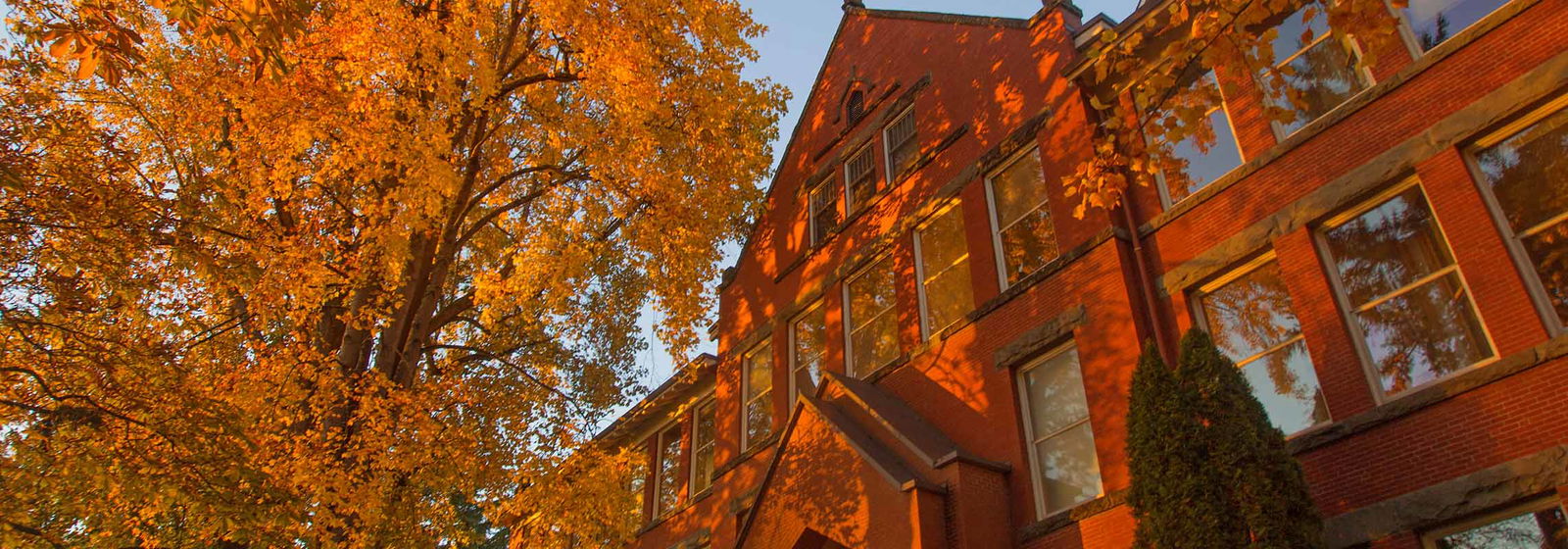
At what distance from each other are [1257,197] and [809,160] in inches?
416

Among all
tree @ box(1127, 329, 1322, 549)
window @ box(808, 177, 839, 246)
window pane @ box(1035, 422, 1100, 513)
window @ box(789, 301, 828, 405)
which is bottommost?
tree @ box(1127, 329, 1322, 549)

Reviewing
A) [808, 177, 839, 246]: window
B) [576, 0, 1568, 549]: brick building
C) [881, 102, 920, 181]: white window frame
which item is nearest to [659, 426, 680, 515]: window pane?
[576, 0, 1568, 549]: brick building

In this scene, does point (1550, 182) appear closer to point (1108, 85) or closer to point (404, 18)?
point (1108, 85)

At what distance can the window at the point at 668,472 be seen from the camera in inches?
838

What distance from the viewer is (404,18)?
13664 mm

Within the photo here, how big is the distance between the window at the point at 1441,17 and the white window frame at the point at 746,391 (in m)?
11.3

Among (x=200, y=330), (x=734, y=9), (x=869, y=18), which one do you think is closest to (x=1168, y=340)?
(x=734, y=9)

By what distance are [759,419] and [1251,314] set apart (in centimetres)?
983

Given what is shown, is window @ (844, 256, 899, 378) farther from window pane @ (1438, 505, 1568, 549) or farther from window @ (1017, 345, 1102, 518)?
window pane @ (1438, 505, 1568, 549)

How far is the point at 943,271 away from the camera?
14789 millimetres

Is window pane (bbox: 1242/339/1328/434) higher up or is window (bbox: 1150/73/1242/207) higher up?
window (bbox: 1150/73/1242/207)

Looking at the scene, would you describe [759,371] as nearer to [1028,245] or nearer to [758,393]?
[758,393]

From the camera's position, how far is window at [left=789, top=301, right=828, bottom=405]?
17.2 m

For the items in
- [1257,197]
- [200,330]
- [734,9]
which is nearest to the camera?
[1257,197]
